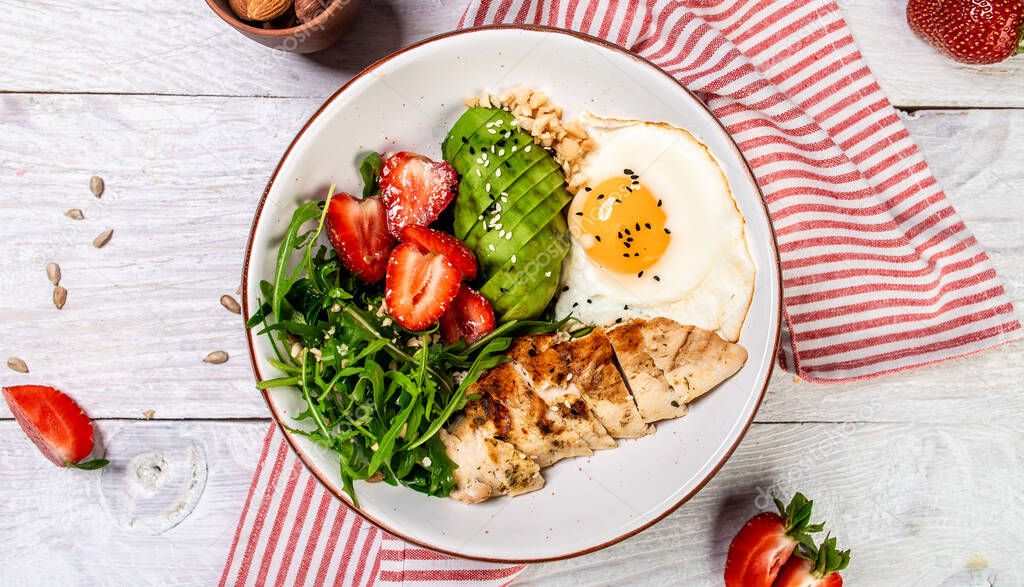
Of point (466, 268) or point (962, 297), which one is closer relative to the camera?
point (466, 268)

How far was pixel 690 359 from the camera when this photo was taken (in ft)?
7.69

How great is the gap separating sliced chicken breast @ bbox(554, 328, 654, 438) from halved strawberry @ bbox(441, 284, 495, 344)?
0.26 meters

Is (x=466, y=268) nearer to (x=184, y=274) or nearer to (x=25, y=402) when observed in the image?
(x=184, y=274)

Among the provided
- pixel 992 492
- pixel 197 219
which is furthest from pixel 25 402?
pixel 992 492

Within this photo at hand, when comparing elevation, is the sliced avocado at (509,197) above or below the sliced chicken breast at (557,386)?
above

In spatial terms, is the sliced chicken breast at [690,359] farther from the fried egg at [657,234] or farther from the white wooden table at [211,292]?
the white wooden table at [211,292]

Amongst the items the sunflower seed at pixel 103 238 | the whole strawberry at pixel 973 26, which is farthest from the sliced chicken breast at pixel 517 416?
the whole strawberry at pixel 973 26

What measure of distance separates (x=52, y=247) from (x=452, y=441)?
1.77m

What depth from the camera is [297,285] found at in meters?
2.32

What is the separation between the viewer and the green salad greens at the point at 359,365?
2.21m

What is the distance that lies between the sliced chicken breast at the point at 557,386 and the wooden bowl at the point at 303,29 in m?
1.29

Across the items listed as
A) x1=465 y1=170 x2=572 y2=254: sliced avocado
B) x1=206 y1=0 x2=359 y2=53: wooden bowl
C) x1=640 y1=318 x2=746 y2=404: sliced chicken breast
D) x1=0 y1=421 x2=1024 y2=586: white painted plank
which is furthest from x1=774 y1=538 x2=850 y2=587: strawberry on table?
x1=206 y1=0 x2=359 y2=53: wooden bowl

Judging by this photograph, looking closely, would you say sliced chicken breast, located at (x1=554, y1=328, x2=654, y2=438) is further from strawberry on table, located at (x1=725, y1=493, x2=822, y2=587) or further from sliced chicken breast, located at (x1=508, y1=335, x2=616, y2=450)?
strawberry on table, located at (x1=725, y1=493, x2=822, y2=587)

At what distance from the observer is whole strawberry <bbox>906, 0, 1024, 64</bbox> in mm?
2553
